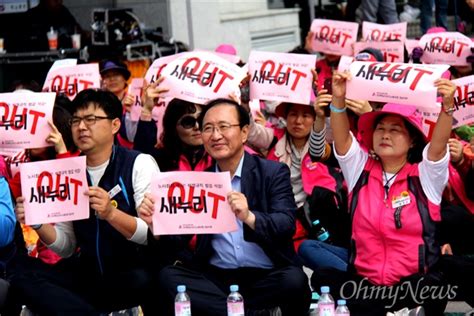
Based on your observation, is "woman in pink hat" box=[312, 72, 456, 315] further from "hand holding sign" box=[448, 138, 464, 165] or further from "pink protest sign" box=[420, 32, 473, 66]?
"pink protest sign" box=[420, 32, 473, 66]

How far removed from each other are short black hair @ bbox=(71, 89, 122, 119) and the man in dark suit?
0.58m

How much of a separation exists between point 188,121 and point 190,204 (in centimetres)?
127

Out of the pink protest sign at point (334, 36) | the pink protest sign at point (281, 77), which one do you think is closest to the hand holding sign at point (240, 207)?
the pink protest sign at point (281, 77)

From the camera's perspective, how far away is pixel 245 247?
22.2 feet

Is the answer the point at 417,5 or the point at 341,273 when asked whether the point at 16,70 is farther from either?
the point at 341,273

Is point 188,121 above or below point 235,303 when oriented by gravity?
above

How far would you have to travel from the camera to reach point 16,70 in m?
14.3

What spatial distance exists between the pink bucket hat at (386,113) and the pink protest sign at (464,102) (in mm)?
533


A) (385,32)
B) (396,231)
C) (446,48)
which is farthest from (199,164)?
(385,32)

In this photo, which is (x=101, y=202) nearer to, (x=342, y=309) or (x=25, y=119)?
(x=25, y=119)

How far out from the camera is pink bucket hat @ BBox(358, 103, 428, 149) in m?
6.68

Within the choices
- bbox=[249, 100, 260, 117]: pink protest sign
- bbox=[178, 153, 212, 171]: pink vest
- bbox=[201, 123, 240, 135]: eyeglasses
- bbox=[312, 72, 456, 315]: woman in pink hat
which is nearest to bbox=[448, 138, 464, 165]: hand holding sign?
bbox=[312, 72, 456, 315]: woman in pink hat

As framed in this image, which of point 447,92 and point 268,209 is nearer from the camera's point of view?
point 447,92

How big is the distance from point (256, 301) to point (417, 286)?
0.90 metres
